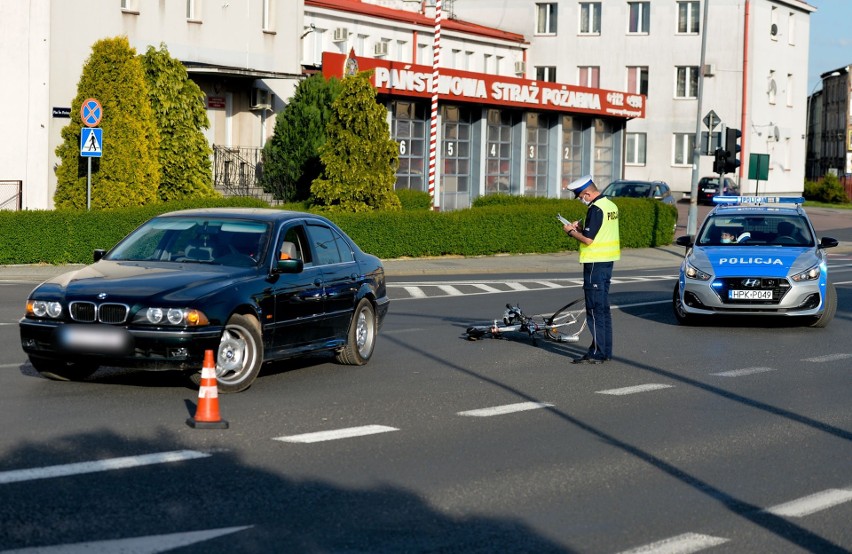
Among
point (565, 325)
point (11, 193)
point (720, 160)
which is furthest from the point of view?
point (720, 160)

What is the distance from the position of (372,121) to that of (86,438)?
23418mm

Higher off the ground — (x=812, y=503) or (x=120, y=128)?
(x=120, y=128)

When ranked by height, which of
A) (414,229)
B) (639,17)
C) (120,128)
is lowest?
(414,229)

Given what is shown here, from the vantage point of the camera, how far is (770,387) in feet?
39.9

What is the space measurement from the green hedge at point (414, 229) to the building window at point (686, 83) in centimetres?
3072

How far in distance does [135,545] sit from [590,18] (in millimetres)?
68350

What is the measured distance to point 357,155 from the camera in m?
31.5

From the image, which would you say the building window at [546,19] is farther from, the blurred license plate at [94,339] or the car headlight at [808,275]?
the blurred license plate at [94,339]

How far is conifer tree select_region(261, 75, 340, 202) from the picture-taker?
37.8m

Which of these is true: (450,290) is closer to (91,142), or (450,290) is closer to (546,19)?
(91,142)

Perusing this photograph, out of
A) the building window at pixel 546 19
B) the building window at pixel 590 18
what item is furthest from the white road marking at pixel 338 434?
the building window at pixel 546 19

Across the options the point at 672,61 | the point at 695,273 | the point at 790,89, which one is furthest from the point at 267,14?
the point at 790,89

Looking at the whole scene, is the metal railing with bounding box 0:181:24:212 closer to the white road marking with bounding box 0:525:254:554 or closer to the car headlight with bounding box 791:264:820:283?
the car headlight with bounding box 791:264:820:283

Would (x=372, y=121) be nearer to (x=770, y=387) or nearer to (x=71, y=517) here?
(x=770, y=387)
